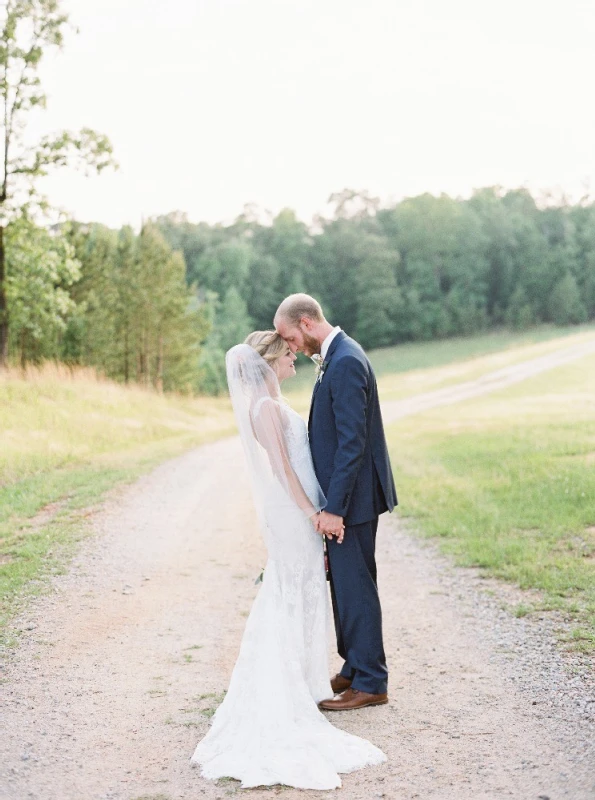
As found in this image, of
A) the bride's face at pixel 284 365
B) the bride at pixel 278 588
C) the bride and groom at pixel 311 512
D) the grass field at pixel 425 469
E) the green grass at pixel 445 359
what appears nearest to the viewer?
the bride at pixel 278 588

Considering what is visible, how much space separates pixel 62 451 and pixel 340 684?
37.7ft

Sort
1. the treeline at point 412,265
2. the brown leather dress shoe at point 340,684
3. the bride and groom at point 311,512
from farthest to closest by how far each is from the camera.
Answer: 1. the treeline at point 412,265
2. the brown leather dress shoe at point 340,684
3. the bride and groom at point 311,512

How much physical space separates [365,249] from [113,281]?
1701 inches

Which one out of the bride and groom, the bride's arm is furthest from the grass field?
the bride's arm

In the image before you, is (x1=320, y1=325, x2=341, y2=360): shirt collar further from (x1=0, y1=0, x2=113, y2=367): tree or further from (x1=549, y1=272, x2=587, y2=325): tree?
(x1=549, y1=272, x2=587, y2=325): tree

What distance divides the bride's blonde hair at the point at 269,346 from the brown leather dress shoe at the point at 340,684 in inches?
79.4

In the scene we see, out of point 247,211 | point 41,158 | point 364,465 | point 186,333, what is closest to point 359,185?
point 247,211

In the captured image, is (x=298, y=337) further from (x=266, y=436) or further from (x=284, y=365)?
(x=266, y=436)

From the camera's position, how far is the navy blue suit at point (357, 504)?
486 centimetres

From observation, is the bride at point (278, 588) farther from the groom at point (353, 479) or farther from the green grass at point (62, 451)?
the green grass at point (62, 451)

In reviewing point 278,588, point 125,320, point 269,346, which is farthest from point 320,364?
point 125,320

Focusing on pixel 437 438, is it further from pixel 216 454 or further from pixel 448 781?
pixel 448 781

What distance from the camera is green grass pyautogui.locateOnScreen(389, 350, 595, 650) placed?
759 cm

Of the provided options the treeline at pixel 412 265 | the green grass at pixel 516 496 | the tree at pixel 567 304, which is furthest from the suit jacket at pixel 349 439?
the tree at pixel 567 304
